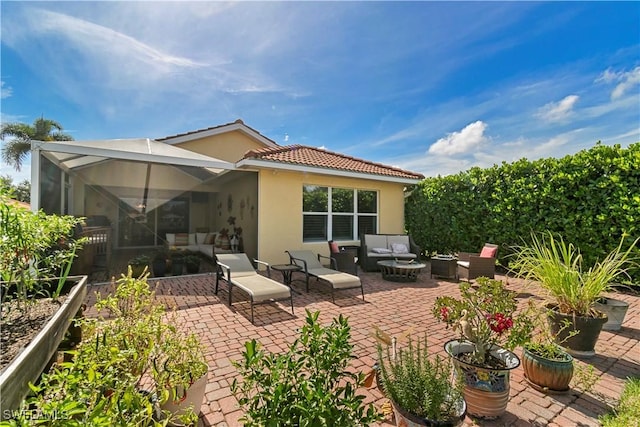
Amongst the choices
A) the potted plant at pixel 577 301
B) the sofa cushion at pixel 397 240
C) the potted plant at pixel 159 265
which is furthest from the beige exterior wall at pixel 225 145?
the potted plant at pixel 577 301

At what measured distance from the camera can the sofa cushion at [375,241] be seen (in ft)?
31.5

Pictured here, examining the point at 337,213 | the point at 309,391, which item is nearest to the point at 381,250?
the point at 337,213

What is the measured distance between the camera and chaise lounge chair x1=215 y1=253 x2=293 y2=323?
16.1ft

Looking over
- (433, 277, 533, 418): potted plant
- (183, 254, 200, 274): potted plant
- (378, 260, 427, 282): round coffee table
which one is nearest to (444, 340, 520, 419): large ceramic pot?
(433, 277, 533, 418): potted plant

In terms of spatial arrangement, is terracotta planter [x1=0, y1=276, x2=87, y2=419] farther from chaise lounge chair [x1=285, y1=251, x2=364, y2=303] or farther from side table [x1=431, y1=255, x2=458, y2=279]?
side table [x1=431, y1=255, x2=458, y2=279]

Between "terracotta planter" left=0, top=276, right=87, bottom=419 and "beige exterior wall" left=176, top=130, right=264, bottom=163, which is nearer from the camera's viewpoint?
"terracotta planter" left=0, top=276, right=87, bottom=419

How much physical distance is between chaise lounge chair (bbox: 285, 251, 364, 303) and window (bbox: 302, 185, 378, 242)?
2.47 metres

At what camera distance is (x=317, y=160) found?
10.2 metres

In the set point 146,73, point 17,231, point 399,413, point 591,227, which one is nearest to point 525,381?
point 399,413

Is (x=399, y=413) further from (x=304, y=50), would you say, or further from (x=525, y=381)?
(x=304, y=50)

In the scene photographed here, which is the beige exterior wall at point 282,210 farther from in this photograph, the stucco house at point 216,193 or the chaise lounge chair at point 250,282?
the chaise lounge chair at point 250,282

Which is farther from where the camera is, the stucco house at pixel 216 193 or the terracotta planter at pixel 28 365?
the stucco house at pixel 216 193

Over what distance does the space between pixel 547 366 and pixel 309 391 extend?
113 inches

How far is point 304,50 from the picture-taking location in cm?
764
